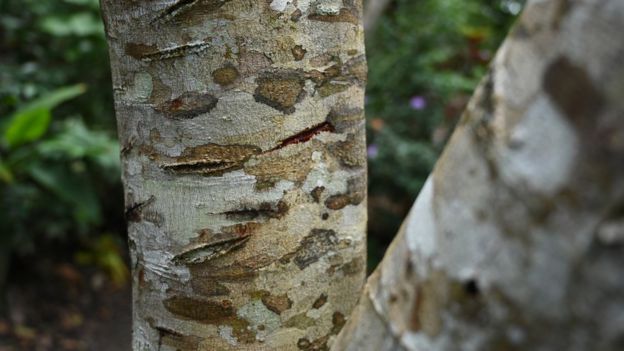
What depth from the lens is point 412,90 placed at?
452 centimetres

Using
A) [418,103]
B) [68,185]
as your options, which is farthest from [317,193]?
[418,103]

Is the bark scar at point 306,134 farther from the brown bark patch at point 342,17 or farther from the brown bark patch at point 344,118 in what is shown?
the brown bark patch at point 342,17

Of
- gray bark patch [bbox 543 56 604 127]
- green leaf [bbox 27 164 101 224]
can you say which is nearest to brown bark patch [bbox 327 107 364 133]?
gray bark patch [bbox 543 56 604 127]

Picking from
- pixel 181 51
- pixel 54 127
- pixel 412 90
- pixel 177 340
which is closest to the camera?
pixel 181 51

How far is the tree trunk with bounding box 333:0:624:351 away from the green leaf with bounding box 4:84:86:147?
3479 mm

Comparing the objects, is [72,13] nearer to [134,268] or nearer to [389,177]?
[389,177]

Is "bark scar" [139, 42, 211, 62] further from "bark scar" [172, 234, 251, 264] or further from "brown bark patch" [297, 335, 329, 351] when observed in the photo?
"brown bark patch" [297, 335, 329, 351]

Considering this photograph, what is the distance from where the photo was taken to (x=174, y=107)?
905mm

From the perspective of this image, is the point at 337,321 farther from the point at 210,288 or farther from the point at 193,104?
the point at 193,104

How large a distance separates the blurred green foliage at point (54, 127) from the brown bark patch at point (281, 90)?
3.02m

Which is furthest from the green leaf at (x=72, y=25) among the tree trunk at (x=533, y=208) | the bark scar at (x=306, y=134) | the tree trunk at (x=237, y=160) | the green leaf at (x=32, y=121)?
the tree trunk at (x=533, y=208)

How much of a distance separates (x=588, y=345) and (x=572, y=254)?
6 cm

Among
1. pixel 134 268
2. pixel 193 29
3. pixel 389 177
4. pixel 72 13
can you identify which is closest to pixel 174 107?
pixel 193 29

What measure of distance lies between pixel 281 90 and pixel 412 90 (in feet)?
12.2
